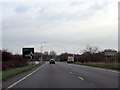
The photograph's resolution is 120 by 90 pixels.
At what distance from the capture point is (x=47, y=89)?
693 inches

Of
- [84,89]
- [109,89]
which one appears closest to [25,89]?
[84,89]

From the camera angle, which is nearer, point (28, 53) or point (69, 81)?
point (69, 81)

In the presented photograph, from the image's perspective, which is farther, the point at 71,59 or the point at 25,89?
the point at 71,59

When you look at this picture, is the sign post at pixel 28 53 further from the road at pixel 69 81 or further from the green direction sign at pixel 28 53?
the road at pixel 69 81

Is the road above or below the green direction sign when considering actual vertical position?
below

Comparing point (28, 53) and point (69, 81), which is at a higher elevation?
point (28, 53)

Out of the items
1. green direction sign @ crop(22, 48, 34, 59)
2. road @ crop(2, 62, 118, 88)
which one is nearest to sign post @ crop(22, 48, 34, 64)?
green direction sign @ crop(22, 48, 34, 59)

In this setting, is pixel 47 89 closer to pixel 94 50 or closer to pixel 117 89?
pixel 117 89

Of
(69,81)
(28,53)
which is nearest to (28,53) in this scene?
(28,53)

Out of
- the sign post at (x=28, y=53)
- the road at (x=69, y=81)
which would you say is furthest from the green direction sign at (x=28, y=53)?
the road at (x=69, y=81)

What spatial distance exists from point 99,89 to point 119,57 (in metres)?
69.1

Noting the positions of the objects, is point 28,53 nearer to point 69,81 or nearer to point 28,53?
point 28,53

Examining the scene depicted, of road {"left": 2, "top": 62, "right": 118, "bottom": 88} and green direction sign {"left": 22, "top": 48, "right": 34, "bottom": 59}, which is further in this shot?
green direction sign {"left": 22, "top": 48, "right": 34, "bottom": 59}

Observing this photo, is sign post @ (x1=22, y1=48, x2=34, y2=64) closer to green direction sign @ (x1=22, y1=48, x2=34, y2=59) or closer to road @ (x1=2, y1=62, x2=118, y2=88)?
green direction sign @ (x1=22, y1=48, x2=34, y2=59)
